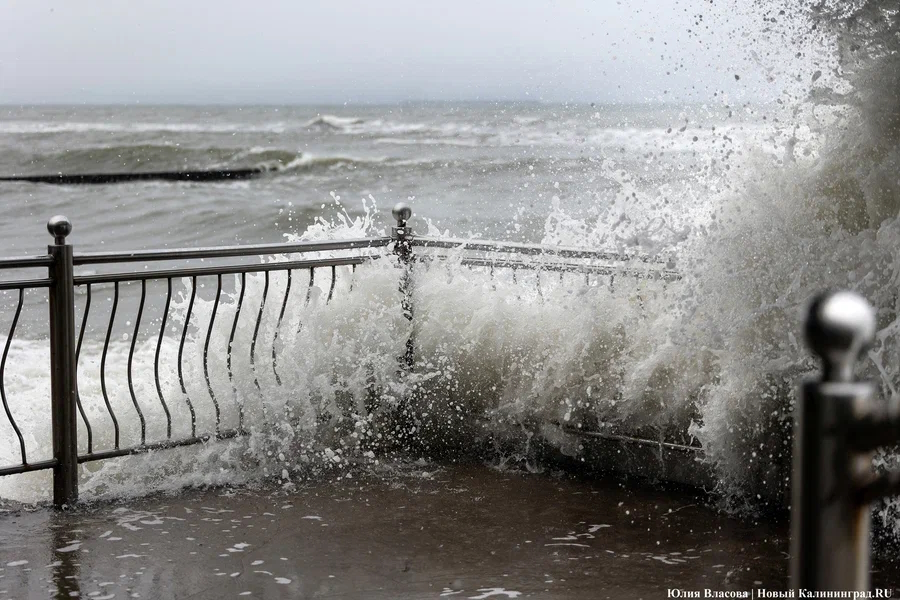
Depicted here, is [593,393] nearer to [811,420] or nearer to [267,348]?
[267,348]

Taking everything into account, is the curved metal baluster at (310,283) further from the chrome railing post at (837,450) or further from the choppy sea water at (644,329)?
the chrome railing post at (837,450)

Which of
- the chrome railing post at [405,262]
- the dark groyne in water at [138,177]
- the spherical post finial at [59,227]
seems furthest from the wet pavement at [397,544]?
the dark groyne in water at [138,177]

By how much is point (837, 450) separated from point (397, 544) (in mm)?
2733

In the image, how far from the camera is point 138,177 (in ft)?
87.5

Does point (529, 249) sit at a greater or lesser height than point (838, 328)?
lesser

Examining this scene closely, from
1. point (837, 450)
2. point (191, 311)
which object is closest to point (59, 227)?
point (191, 311)

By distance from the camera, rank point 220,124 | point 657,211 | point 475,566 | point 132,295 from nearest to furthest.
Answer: point 475,566 < point 657,211 < point 132,295 < point 220,124

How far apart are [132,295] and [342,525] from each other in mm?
7170

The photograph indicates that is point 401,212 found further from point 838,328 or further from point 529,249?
point 838,328

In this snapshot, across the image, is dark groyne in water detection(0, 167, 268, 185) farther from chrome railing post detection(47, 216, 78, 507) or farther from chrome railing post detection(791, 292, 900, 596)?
chrome railing post detection(791, 292, 900, 596)

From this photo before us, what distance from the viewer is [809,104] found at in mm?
3928

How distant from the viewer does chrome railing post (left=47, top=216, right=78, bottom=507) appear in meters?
3.93

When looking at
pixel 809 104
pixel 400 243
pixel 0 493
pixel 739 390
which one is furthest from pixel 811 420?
pixel 0 493

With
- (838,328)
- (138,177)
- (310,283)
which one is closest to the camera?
(838,328)
